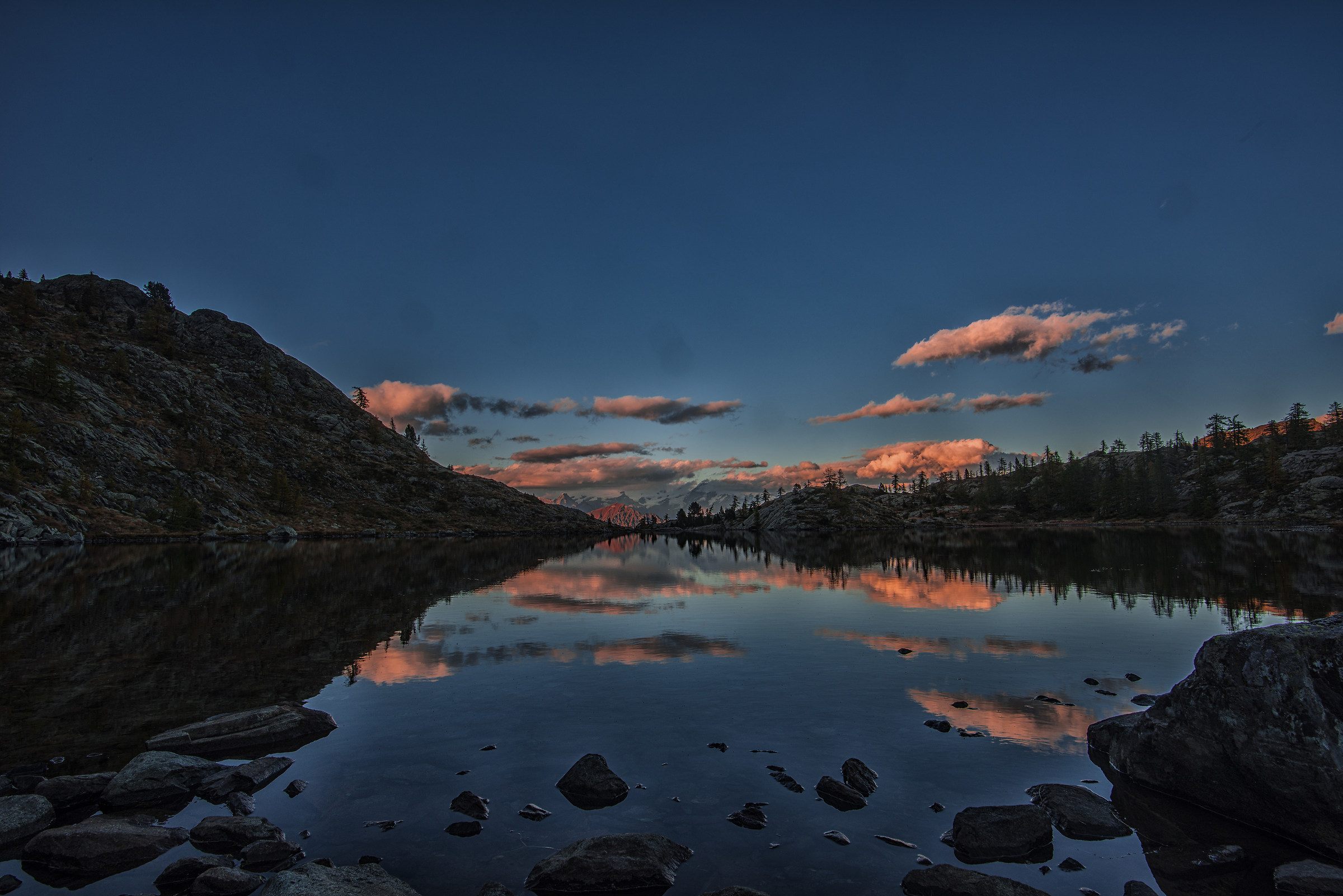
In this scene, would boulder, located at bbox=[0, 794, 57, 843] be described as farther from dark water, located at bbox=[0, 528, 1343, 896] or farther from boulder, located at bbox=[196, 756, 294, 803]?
boulder, located at bbox=[196, 756, 294, 803]

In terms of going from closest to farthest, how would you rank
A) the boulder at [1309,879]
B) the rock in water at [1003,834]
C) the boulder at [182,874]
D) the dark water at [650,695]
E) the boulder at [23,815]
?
the boulder at [1309,879], the boulder at [182,874], the rock in water at [1003,834], the boulder at [23,815], the dark water at [650,695]

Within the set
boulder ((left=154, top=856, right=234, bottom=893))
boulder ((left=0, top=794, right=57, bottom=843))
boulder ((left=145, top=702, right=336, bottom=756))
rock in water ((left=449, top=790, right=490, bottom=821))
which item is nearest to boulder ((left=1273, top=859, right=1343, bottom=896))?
rock in water ((left=449, top=790, right=490, bottom=821))

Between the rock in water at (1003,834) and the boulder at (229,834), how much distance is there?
16.1 metres

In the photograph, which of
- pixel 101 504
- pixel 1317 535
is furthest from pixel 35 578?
pixel 1317 535

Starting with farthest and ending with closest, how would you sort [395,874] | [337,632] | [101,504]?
→ [101,504]
[337,632]
[395,874]

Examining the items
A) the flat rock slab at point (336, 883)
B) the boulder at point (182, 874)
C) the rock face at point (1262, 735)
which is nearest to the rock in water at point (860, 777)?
the rock face at point (1262, 735)

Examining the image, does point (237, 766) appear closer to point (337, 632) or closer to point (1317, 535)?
point (337, 632)

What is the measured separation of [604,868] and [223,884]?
7.48 metres

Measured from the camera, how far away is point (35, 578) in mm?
61188

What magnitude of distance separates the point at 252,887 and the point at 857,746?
16.7m

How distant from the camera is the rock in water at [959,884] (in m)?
11.6

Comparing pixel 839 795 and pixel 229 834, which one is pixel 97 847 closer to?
pixel 229 834

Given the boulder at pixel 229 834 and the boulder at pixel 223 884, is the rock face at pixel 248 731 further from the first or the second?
the boulder at pixel 223 884

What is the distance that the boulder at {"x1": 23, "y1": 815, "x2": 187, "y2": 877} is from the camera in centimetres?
1268
